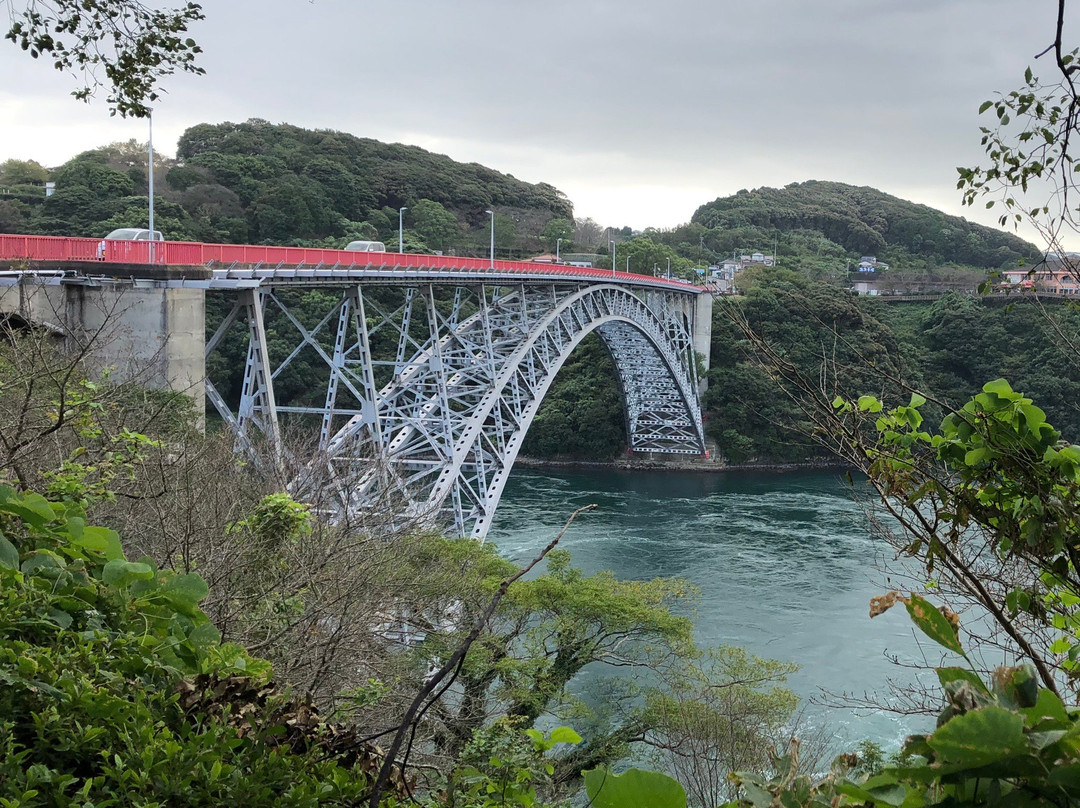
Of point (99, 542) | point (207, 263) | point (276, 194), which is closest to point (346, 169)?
point (276, 194)

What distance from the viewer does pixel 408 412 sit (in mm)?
22125

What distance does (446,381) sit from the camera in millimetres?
21734

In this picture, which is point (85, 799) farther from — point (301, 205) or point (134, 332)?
point (301, 205)

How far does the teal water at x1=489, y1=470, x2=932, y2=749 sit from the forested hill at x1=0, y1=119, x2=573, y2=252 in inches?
638

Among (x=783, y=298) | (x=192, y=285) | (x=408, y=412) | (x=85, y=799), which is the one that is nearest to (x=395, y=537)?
(x=192, y=285)

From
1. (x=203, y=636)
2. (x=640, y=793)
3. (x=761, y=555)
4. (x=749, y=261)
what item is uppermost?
(x=749, y=261)

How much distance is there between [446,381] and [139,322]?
9738 millimetres

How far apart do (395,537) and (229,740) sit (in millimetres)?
10729

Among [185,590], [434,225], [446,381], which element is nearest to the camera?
[185,590]

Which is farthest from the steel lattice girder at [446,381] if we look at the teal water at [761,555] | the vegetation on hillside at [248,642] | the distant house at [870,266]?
the distant house at [870,266]

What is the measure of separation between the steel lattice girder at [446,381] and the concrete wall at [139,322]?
667mm

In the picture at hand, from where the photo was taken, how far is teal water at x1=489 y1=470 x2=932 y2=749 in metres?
19.5

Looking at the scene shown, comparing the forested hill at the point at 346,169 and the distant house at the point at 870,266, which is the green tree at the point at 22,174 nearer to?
the forested hill at the point at 346,169

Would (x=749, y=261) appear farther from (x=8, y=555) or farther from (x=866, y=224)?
(x=8, y=555)
